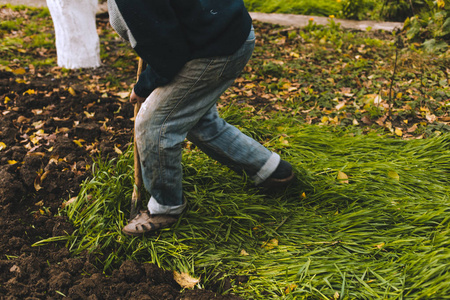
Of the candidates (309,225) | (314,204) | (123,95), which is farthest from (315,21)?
(309,225)

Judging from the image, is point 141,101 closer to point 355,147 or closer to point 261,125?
point 261,125

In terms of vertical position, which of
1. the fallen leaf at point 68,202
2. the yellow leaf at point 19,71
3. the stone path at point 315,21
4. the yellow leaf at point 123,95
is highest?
the yellow leaf at point 19,71

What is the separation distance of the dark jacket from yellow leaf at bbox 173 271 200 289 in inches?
42.1

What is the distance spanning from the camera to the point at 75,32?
4.37 m

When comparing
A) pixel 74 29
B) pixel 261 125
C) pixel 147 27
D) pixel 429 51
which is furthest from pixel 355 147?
pixel 74 29

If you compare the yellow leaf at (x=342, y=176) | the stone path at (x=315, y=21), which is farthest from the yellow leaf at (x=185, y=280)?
the stone path at (x=315, y=21)

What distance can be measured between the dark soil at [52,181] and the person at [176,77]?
38 centimetres

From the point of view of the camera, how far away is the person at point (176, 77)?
65.8 inches

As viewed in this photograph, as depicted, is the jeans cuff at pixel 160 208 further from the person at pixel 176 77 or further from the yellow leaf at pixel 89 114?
the yellow leaf at pixel 89 114

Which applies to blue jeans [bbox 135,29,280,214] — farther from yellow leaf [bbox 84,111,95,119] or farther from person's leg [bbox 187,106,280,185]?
yellow leaf [bbox 84,111,95,119]

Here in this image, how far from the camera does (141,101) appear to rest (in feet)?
6.99

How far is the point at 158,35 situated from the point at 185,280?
1315mm

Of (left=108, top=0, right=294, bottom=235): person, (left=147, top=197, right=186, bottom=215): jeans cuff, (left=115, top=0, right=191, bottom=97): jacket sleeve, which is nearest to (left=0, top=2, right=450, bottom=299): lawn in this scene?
(left=147, top=197, right=186, bottom=215): jeans cuff

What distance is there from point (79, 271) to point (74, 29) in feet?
10.6
